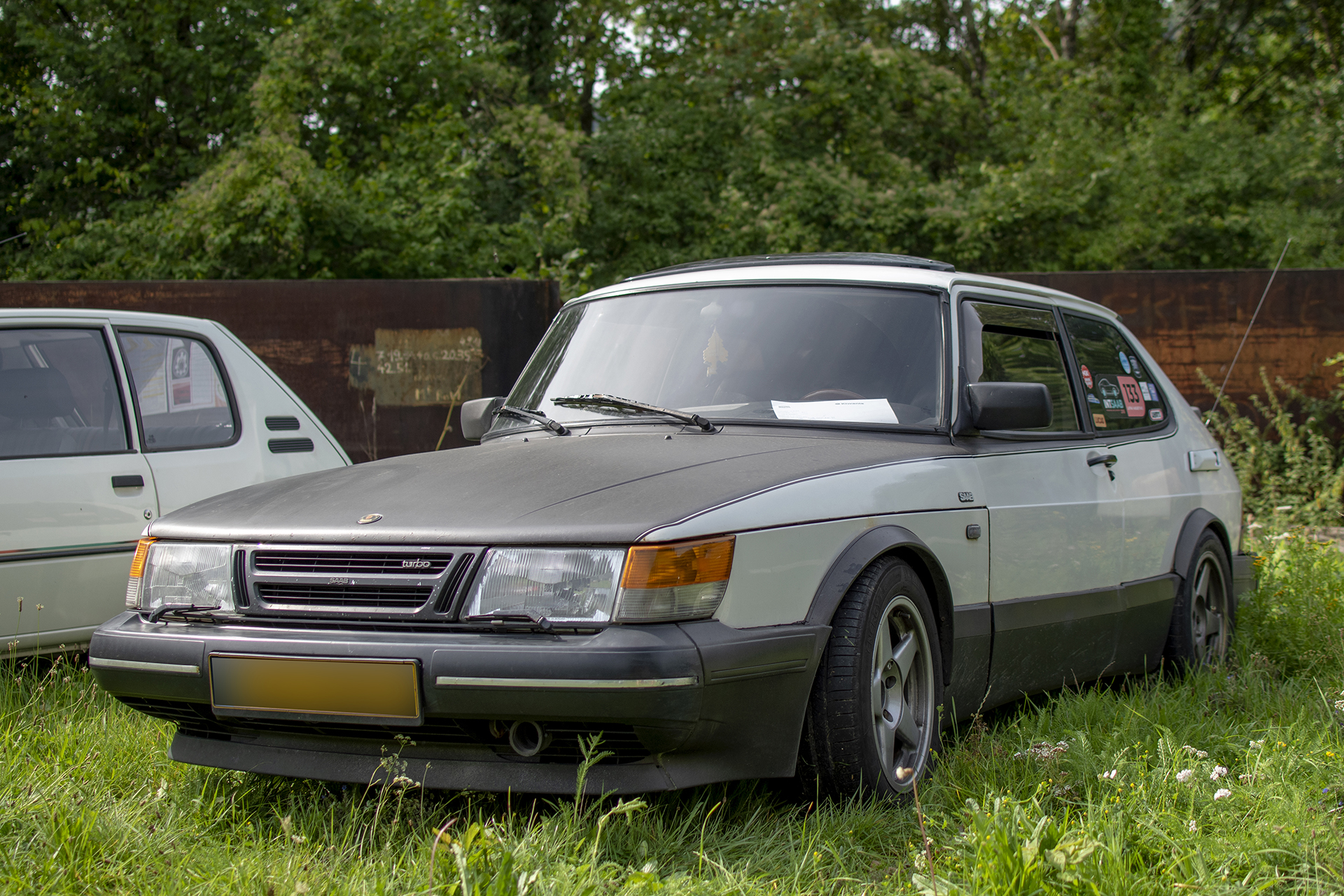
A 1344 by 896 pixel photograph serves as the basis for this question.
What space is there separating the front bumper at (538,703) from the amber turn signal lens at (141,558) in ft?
1.00

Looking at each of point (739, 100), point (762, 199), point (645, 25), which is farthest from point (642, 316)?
point (645, 25)

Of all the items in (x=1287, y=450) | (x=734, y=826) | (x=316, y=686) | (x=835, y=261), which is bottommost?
(x=1287, y=450)

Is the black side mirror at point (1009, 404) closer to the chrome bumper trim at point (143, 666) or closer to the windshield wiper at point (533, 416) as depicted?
the windshield wiper at point (533, 416)

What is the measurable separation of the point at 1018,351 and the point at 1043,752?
5.40 ft

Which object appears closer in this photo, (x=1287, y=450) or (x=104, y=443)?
(x=104, y=443)

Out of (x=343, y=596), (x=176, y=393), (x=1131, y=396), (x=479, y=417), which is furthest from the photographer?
(x=1131, y=396)

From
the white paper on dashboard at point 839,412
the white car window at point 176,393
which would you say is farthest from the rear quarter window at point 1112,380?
the white car window at point 176,393

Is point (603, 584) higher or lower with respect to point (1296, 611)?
higher

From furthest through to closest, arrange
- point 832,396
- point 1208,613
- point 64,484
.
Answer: point 1208,613 < point 64,484 < point 832,396

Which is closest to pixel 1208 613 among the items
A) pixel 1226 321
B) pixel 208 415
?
pixel 208 415

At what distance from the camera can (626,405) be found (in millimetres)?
3549

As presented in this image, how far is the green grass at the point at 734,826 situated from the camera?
232cm

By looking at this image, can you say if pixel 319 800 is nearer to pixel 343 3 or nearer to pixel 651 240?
pixel 343 3

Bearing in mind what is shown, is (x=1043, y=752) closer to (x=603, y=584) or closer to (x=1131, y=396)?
(x=603, y=584)
